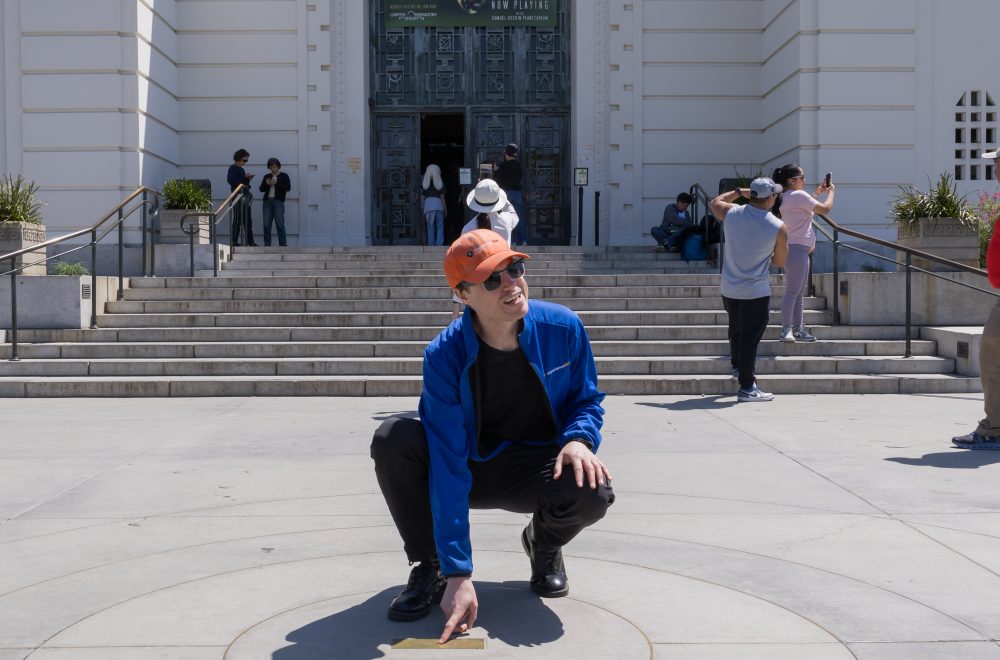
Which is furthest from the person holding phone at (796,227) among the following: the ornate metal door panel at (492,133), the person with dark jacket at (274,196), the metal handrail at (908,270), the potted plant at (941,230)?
the ornate metal door panel at (492,133)

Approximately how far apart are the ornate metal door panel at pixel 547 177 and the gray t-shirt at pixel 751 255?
439 inches

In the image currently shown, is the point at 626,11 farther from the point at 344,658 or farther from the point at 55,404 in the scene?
the point at 344,658

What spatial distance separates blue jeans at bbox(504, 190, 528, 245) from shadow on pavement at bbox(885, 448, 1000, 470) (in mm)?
10859

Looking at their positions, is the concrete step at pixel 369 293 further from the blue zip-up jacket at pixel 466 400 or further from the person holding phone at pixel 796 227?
the blue zip-up jacket at pixel 466 400

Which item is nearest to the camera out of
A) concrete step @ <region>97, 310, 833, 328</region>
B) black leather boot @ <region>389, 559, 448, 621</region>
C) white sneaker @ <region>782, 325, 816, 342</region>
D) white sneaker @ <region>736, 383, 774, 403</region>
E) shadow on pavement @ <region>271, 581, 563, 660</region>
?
shadow on pavement @ <region>271, 581, 563, 660</region>

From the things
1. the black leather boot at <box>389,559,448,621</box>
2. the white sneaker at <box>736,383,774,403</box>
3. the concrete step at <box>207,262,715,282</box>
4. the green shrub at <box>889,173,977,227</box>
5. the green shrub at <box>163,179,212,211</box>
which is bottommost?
the black leather boot at <box>389,559,448,621</box>

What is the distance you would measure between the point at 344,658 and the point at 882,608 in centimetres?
185

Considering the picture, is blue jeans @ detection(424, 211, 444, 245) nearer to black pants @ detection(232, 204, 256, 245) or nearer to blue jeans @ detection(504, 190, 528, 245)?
blue jeans @ detection(504, 190, 528, 245)

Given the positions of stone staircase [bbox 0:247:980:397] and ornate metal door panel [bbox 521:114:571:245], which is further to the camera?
ornate metal door panel [bbox 521:114:571:245]

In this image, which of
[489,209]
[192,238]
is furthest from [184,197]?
[489,209]

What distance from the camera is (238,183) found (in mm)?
18500

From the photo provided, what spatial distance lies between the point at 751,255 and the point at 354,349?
15.1ft

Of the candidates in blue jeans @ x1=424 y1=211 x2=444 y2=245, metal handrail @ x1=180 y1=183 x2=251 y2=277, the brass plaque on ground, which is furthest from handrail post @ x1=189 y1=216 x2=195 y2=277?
the brass plaque on ground

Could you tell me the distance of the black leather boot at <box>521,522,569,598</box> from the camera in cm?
397
